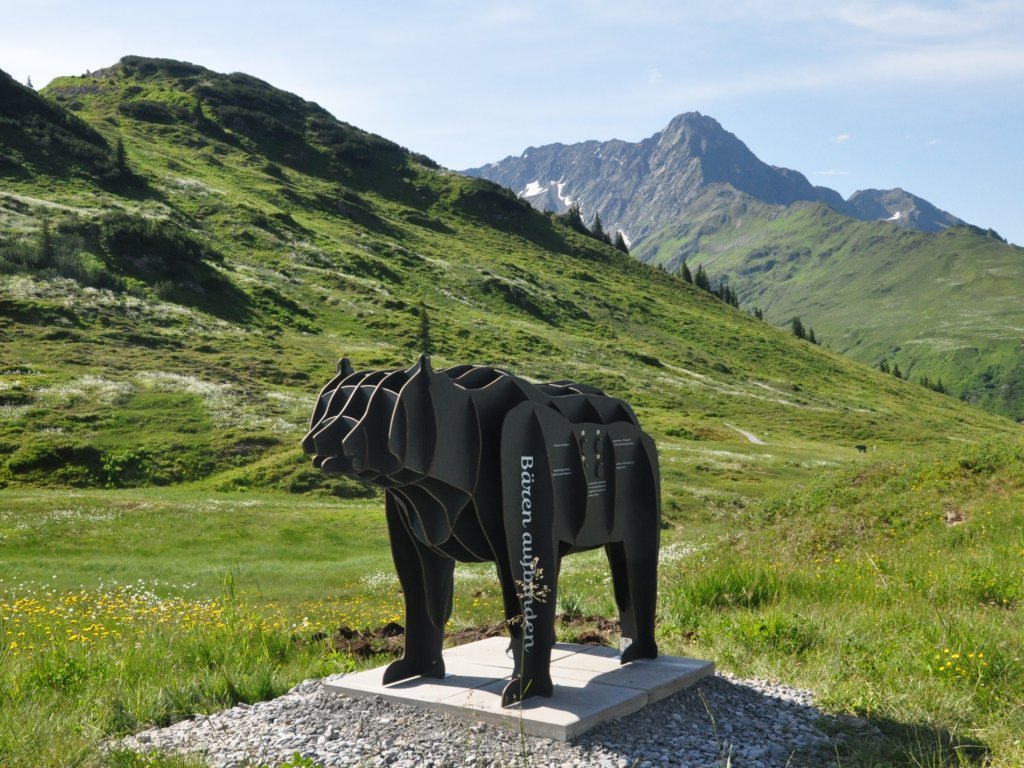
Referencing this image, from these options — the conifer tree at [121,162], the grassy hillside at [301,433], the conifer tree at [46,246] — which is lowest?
the grassy hillside at [301,433]

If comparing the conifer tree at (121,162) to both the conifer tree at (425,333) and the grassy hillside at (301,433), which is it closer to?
the grassy hillside at (301,433)

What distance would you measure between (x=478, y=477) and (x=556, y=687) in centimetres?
207

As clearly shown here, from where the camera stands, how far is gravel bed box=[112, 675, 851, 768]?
Result: 654 centimetres

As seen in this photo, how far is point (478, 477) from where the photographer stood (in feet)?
23.9

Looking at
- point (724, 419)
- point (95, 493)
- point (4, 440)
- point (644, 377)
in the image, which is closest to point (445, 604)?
point (95, 493)

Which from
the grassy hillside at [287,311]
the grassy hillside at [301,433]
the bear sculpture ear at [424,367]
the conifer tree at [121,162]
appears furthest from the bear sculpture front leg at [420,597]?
the conifer tree at [121,162]

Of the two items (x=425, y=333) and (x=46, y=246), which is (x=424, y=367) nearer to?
(x=425, y=333)

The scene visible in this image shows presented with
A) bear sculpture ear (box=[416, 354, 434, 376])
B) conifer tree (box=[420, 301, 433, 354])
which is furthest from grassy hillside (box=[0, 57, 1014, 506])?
bear sculpture ear (box=[416, 354, 434, 376])

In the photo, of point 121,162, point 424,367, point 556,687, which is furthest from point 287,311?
point 424,367

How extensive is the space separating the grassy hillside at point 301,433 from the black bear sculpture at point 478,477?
6.78 feet

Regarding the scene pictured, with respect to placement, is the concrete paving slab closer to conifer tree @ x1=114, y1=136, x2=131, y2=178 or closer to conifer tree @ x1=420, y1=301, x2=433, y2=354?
conifer tree @ x1=420, y1=301, x2=433, y2=354

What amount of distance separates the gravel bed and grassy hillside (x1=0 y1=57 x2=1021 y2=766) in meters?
0.48

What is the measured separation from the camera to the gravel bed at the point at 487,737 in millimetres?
6539

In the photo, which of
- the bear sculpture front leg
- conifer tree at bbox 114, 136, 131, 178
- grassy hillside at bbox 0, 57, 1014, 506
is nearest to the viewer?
the bear sculpture front leg
